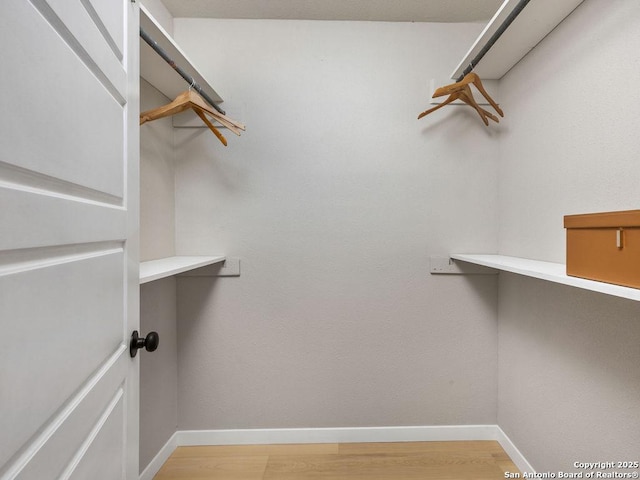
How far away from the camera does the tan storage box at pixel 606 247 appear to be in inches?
29.0

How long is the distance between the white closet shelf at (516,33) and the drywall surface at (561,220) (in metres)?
0.05

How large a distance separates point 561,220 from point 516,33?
33.8 inches

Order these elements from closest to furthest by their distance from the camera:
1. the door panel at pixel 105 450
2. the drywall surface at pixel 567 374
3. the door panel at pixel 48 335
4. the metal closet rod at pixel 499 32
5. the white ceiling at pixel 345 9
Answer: the door panel at pixel 48 335 < the door panel at pixel 105 450 < the drywall surface at pixel 567 374 < the metal closet rod at pixel 499 32 < the white ceiling at pixel 345 9

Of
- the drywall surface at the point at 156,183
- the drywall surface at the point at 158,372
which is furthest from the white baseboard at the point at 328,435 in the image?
the drywall surface at the point at 156,183

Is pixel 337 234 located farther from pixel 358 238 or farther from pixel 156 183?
pixel 156 183

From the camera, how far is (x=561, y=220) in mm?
1375

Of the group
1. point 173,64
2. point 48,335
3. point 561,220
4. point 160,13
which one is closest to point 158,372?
point 48,335

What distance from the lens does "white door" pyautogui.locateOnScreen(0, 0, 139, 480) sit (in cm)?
42

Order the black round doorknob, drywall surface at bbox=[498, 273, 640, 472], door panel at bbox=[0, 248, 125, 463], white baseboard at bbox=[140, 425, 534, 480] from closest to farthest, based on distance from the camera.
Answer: door panel at bbox=[0, 248, 125, 463] → the black round doorknob → drywall surface at bbox=[498, 273, 640, 472] → white baseboard at bbox=[140, 425, 534, 480]

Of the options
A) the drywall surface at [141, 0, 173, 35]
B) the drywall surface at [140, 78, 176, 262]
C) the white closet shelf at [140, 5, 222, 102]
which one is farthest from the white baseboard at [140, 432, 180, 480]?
the drywall surface at [141, 0, 173, 35]

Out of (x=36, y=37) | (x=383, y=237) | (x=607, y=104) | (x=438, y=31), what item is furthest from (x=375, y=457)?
(x=438, y=31)

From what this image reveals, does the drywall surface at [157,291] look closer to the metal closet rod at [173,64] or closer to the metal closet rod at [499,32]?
the metal closet rod at [173,64]

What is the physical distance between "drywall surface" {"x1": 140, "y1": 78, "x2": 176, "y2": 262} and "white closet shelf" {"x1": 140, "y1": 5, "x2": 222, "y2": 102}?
68mm

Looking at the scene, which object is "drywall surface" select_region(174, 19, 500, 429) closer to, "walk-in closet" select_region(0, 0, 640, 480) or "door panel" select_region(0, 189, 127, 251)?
"walk-in closet" select_region(0, 0, 640, 480)
